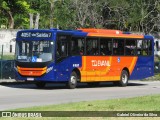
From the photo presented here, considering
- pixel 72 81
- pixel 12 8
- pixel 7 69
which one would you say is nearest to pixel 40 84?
pixel 72 81

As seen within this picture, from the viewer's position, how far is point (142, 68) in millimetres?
32219

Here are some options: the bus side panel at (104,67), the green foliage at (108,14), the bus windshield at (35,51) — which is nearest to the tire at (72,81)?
the bus side panel at (104,67)

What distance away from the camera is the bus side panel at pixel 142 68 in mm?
31844

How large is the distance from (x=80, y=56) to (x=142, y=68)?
5662 mm

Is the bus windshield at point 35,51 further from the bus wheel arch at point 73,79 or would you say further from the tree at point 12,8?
the tree at point 12,8

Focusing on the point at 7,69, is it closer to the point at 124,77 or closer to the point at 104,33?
the point at 104,33

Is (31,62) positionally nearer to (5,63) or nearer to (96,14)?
(5,63)

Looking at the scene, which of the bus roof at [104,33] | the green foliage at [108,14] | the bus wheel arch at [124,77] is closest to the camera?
the bus roof at [104,33]

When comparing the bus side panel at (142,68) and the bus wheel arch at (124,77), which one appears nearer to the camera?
the bus wheel arch at (124,77)

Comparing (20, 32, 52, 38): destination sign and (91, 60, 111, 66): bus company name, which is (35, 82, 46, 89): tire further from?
(91, 60, 111, 66): bus company name

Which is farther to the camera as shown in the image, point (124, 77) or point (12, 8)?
point (12, 8)

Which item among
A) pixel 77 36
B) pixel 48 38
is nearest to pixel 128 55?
pixel 77 36

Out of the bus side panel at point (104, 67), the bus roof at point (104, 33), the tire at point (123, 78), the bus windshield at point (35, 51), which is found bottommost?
the tire at point (123, 78)

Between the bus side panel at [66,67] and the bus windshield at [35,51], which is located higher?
the bus windshield at [35,51]
